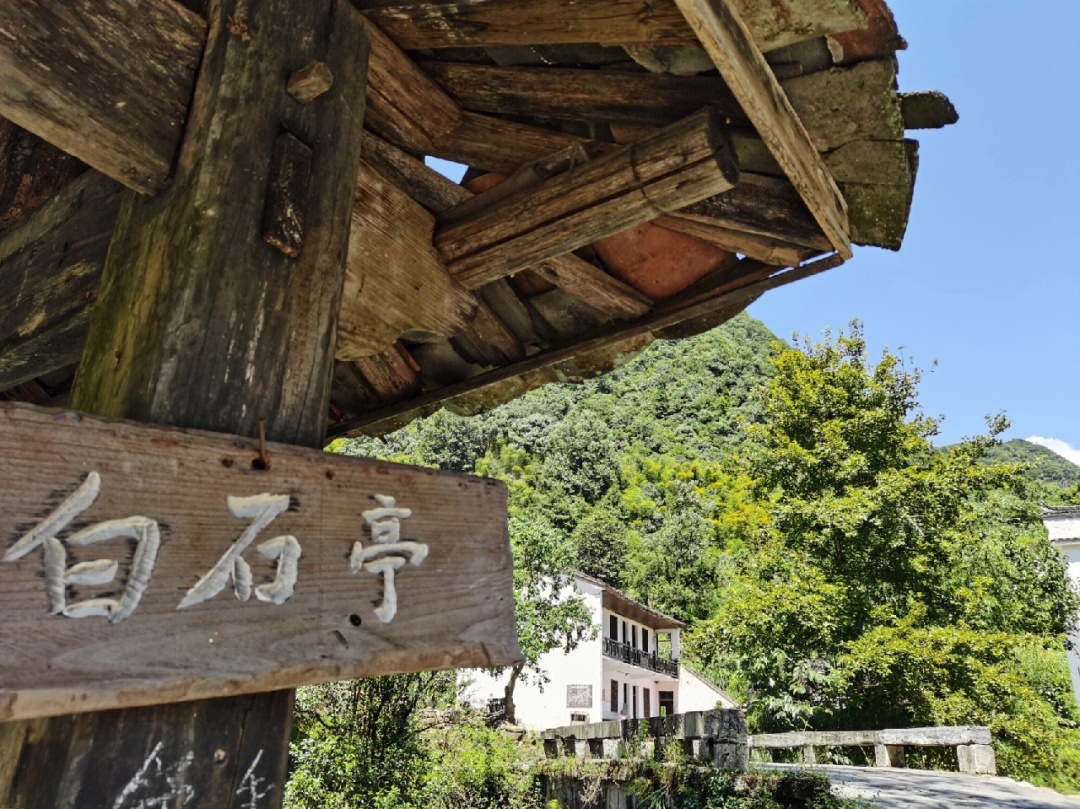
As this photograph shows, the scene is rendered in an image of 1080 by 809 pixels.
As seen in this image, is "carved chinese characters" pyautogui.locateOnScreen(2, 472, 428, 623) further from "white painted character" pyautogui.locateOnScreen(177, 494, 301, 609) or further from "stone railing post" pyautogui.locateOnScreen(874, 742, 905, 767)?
"stone railing post" pyautogui.locateOnScreen(874, 742, 905, 767)

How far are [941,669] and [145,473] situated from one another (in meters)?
15.0

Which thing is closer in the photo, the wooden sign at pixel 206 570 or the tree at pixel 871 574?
the wooden sign at pixel 206 570

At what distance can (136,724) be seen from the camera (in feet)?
3.08

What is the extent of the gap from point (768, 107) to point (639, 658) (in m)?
29.3

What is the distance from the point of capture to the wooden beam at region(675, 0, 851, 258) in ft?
4.08

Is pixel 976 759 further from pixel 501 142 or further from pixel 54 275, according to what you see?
pixel 54 275

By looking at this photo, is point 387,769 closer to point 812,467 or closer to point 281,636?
point 281,636

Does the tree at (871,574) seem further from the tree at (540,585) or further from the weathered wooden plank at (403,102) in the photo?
the weathered wooden plank at (403,102)

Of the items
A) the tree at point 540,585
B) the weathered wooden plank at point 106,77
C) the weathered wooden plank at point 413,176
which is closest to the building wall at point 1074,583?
the tree at point 540,585

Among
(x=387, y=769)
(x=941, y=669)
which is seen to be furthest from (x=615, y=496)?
(x=387, y=769)

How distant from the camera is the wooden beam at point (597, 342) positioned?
2064 millimetres

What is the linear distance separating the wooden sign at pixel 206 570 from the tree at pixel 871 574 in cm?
1336

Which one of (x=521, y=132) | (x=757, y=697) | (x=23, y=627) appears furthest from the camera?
(x=757, y=697)

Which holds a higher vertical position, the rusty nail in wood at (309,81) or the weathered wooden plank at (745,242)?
the weathered wooden plank at (745,242)
